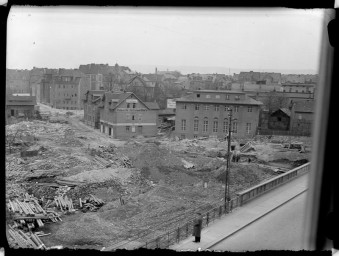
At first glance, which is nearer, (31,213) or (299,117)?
(299,117)

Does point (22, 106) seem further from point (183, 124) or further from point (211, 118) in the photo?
point (211, 118)

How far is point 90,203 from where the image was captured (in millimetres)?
3363

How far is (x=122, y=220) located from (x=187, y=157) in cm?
93

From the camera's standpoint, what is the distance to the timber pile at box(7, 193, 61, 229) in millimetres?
2266

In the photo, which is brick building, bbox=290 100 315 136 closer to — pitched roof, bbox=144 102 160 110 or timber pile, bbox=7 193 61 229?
pitched roof, bbox=144 102 160 110

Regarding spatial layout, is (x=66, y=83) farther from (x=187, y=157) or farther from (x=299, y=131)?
(x=299, y=131)

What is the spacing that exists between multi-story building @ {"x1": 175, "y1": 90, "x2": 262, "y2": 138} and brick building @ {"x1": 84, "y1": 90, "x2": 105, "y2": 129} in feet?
2.40

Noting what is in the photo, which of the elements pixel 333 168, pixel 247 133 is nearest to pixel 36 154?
pixel 247 133

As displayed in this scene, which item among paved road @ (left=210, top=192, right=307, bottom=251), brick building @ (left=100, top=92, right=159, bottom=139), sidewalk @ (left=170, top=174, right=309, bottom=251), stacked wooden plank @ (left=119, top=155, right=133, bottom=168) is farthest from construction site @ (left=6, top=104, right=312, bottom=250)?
paved road @ (left=210, top=192, right=307, bottom=251)

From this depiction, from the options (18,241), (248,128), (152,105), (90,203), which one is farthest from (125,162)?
(18,241)

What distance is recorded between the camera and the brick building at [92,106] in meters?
2.80

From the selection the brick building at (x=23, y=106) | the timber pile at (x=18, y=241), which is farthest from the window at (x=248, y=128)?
the timber pile at (x=18, y=241)

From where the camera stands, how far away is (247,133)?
3176 millimetres

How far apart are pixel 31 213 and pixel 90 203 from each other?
2.59 feet
